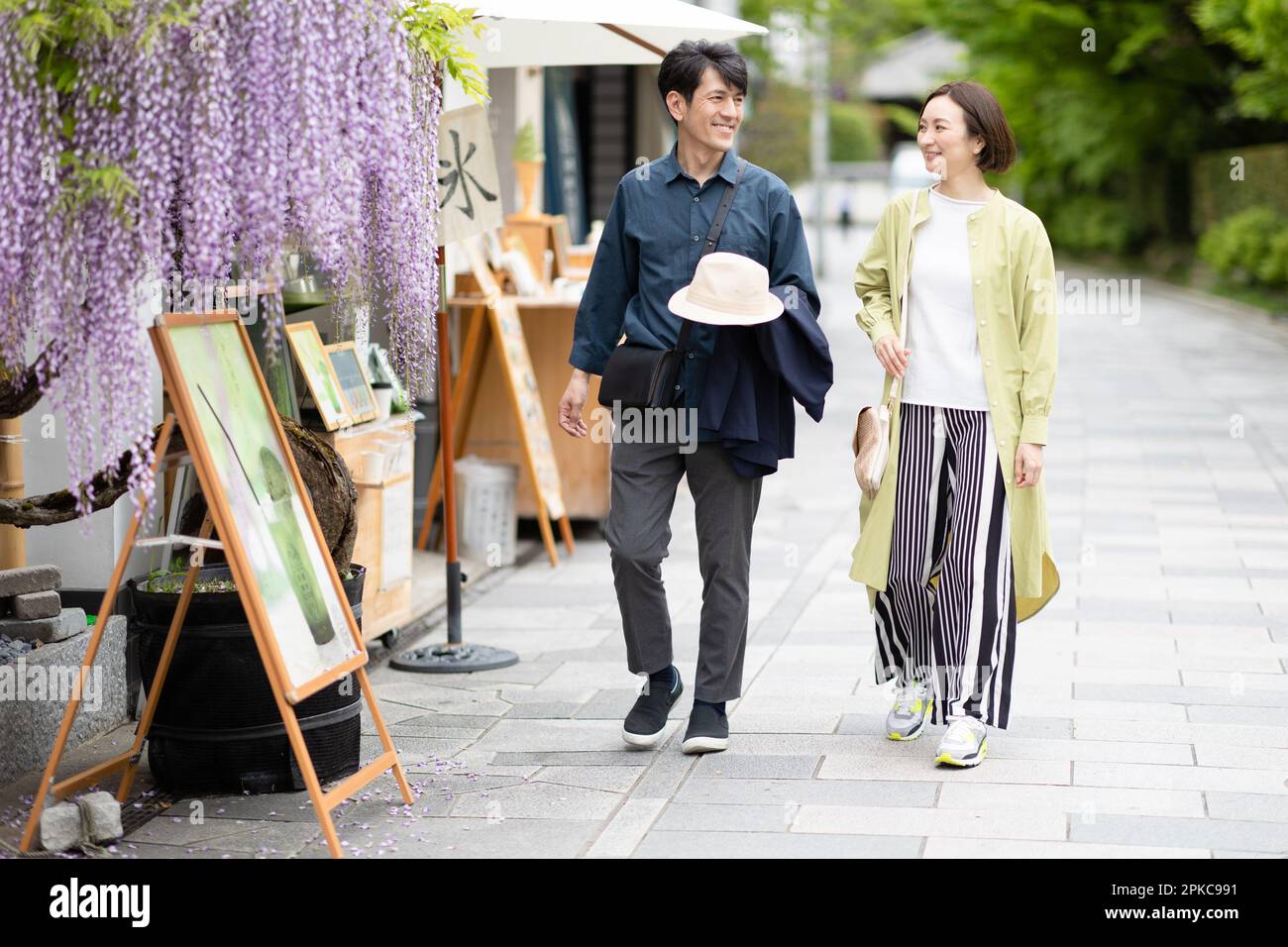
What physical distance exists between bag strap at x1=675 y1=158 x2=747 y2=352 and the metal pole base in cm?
186

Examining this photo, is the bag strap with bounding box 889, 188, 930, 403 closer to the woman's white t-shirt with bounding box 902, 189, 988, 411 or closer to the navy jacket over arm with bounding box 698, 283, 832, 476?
the woman's white t-shirt with bounding box 902, 189, 988, 411

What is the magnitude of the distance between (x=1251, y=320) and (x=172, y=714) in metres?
18.9

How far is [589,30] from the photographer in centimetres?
623

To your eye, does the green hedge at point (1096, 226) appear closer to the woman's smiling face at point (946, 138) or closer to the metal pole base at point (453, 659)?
the metal pole base at point (453, 659)

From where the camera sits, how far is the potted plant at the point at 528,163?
8.87 meters

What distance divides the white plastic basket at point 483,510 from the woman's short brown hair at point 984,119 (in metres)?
3.81

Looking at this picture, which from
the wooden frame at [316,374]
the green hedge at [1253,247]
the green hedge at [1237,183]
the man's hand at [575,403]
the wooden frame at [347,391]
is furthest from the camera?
the green hedge at [1237,183]

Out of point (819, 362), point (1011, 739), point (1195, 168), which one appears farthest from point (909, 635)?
point (1195, 168)

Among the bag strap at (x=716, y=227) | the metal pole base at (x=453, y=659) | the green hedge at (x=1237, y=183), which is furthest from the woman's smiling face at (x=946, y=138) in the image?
the green hedge at (x=1237, y=183)

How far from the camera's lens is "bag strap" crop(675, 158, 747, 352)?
4.67 metres

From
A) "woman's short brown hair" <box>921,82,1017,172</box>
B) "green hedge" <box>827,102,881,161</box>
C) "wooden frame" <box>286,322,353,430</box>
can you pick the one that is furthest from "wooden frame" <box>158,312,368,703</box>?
"green hedge" <box>827,102,881,161</box>

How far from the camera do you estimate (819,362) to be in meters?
4.68

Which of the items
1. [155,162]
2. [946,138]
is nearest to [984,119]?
[946,138]

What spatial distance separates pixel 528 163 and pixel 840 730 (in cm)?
470
